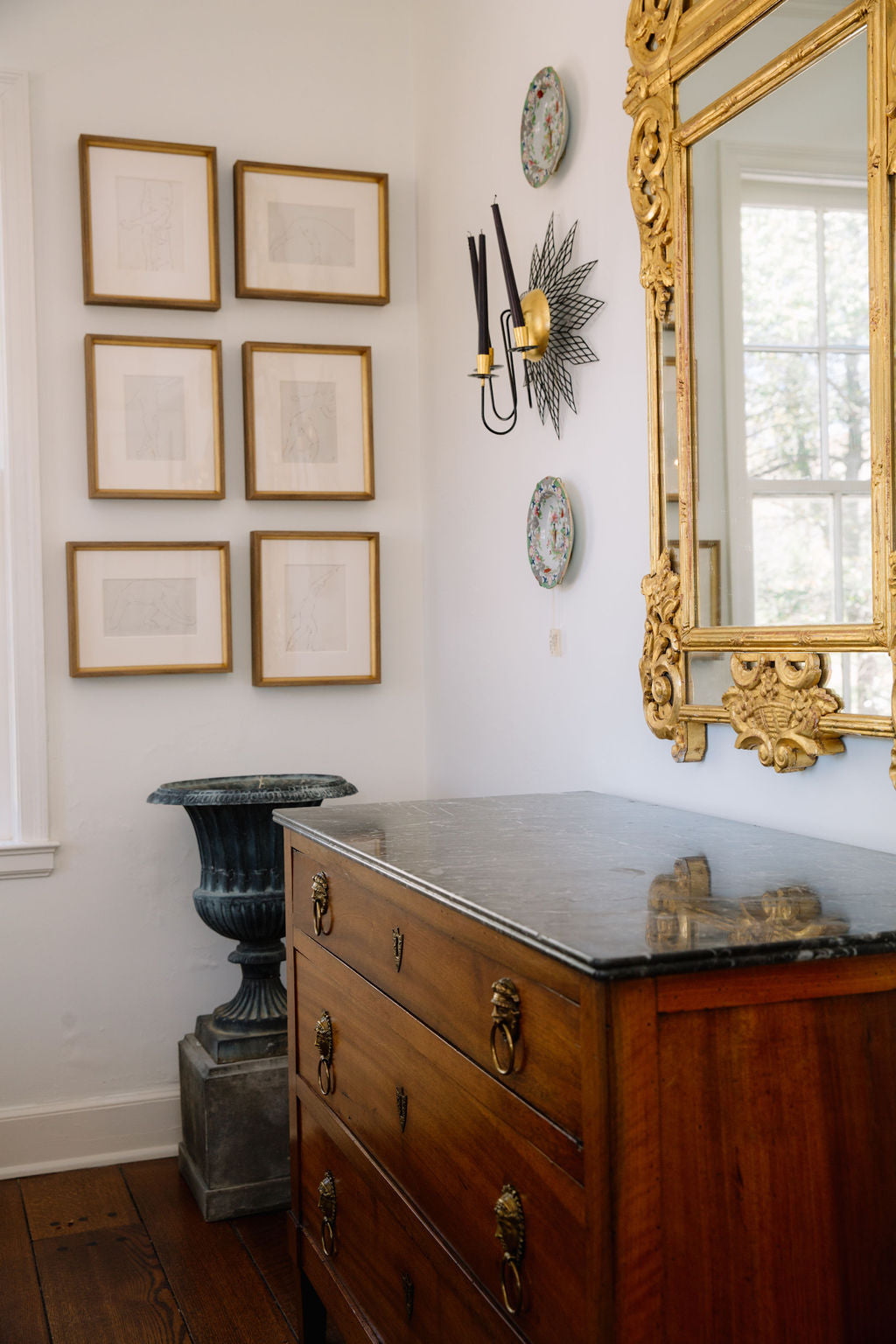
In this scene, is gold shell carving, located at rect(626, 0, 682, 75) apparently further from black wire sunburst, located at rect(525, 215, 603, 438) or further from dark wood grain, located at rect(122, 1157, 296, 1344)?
dark wood grain, located at rect(122, 1157, 296, 1344)

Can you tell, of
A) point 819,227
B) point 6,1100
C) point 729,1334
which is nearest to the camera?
point 729,1334

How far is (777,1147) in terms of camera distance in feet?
3.78

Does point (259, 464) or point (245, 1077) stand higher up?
point (259, 464)

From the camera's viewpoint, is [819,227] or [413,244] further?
[413,244]

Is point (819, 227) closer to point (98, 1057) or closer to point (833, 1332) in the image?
point (833, 1332)

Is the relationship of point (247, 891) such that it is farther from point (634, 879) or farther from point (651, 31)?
point (651, 31)

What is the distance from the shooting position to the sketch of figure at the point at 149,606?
129 inches

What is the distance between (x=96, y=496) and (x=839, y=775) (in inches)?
88.0

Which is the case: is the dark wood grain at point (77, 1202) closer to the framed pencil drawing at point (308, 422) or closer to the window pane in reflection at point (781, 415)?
the framed pencil drawing at point (308, 422)

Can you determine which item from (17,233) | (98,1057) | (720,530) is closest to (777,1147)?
(720,530)

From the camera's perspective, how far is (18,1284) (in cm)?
255

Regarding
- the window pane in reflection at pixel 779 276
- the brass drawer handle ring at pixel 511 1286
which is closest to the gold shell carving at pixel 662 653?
the window pane in reflection at pixel 779 276

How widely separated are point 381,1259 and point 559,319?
1.76 meters

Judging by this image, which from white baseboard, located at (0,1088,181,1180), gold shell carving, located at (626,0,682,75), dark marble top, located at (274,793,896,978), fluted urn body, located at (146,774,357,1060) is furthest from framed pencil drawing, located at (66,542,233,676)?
gold shell carving, located at (626,0,682,75)
